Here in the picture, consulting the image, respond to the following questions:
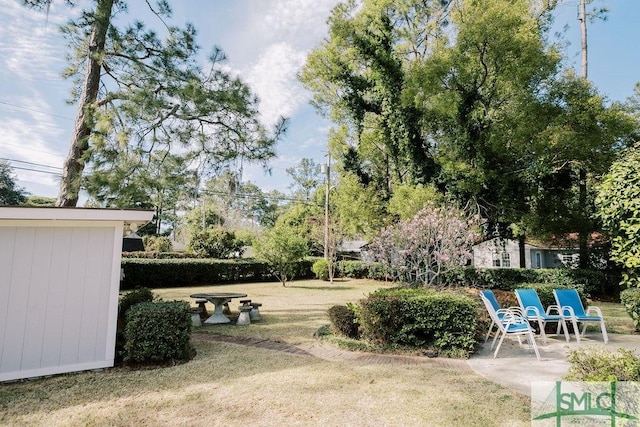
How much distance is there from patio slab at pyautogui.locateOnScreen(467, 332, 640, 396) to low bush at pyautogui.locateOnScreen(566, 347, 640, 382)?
91 centimetres

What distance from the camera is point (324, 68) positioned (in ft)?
52.9

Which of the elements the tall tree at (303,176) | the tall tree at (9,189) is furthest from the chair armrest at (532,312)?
the tall tree at (303,176)

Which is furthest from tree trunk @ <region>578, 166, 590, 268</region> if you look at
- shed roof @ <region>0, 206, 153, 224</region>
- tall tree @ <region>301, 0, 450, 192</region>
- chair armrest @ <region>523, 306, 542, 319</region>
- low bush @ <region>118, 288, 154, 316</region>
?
shed roof @ <region>0, 206, 153, 224</region>

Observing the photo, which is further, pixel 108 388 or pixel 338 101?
pixel 338 101

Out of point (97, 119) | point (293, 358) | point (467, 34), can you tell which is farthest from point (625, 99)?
point (97, 119)

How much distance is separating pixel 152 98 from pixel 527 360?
814 cm

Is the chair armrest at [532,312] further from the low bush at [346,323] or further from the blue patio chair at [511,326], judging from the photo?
the low bush at [346,323]

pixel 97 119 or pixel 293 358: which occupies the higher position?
pixel 97 119

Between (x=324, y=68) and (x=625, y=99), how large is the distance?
15347mm

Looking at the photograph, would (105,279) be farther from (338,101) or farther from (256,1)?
(338,101)

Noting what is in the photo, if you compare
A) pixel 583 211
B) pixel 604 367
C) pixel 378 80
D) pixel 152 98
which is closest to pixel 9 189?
pixel 152 98

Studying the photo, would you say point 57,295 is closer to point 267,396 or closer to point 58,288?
point 58,288

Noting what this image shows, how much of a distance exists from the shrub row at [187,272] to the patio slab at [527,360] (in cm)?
1402

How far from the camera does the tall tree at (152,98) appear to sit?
275 inches
